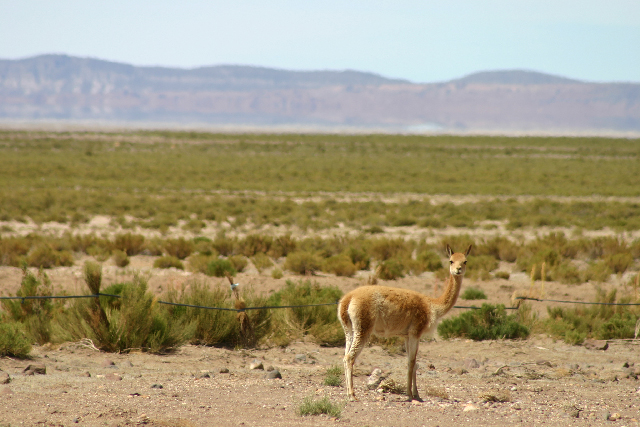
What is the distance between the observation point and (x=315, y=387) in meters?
7.14

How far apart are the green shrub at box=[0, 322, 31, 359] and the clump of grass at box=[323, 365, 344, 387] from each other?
11.9ft

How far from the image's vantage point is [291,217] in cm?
2542

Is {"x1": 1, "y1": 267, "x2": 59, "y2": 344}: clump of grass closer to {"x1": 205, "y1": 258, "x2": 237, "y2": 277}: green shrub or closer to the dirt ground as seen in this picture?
the dirt ground

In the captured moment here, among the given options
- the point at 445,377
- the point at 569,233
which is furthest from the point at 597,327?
the point at 569,233

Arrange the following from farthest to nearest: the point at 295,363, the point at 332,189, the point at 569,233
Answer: the point at 332,189 < the point at 569,233 < the point at 295,363

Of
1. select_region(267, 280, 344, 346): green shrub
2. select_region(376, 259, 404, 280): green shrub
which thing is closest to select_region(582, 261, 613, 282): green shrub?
select_region(376, 259, 404, 280): green shrub

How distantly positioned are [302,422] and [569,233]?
19.5 metres

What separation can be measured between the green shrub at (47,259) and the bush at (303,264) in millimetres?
5097

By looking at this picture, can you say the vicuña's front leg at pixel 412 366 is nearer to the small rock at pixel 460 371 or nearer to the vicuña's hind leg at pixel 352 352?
the vicuña's hind leg at pixel 352 352

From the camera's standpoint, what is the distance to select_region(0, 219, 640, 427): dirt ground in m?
5.97

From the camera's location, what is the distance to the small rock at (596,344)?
32.2 ft

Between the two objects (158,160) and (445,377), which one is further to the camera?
(158,160)

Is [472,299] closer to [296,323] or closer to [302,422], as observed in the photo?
[296,323]

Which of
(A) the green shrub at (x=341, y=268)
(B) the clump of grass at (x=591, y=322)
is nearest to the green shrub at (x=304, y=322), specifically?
(B) the clump of grass at (x=591, y=322)
